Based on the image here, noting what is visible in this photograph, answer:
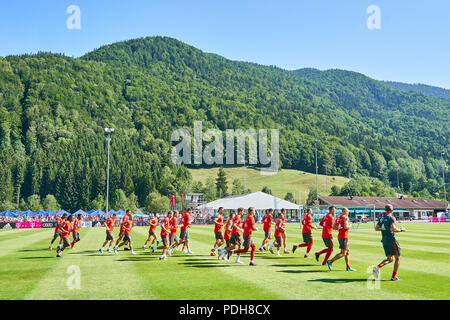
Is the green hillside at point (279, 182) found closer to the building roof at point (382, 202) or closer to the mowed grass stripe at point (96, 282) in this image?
the building roof at point (382, 202)

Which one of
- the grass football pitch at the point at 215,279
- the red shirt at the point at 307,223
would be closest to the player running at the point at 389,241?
the grass football pitch at the point at 215,279

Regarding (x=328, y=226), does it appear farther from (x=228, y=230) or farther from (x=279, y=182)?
(x=279, y=182)

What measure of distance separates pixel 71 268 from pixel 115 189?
137m

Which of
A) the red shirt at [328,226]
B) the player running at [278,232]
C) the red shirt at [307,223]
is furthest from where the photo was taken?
the player running at [278,232]

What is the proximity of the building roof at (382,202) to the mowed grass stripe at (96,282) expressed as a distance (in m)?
98.5

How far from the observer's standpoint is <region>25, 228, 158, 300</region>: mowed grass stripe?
10.6 meters

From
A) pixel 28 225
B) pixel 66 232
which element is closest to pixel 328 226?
pixel 66 232

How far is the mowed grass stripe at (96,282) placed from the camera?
1062cm

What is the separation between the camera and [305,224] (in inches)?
767

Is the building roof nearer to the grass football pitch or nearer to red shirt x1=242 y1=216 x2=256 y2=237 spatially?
the grass football pitch

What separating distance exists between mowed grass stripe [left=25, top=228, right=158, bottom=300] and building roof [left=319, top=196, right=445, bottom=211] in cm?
9847

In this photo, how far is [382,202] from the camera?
388ft

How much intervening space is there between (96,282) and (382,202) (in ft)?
384
